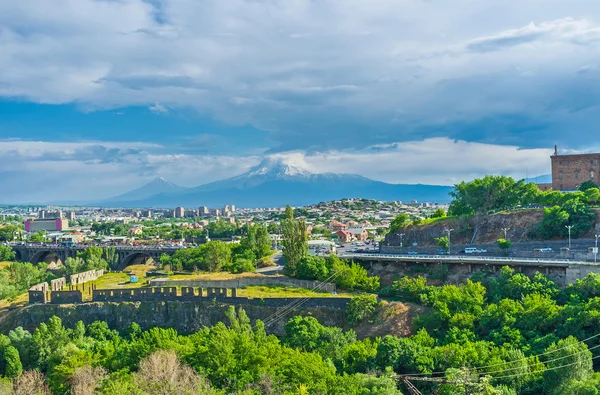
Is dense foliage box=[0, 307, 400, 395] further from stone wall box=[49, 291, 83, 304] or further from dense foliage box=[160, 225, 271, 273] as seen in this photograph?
dense foliage box=[160, 225, 271, 273]

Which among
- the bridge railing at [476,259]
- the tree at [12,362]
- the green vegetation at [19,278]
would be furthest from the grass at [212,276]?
the green vegetation at [19,278]

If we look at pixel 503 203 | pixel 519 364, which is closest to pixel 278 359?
pixel 519 364

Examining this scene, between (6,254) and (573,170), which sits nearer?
(573,170)

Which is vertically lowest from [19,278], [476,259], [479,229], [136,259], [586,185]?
[136,259]

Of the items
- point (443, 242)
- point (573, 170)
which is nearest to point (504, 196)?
point (443, 242)

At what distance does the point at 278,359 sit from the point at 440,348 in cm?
874

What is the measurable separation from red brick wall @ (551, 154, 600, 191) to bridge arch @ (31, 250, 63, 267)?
76.1 meters

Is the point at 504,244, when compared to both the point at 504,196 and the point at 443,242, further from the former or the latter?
the point at 504,196

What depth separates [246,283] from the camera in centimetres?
4784

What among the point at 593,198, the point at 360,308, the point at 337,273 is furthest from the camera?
the point at 593,198

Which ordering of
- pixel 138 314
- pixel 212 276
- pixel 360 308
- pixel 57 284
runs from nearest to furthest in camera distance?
pixel 360 308, pixel 138 314, pixel 57 284, pixel 212 276

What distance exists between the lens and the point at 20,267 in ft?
229

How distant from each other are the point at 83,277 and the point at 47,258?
160 feet

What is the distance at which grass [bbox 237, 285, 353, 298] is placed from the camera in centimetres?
4281
